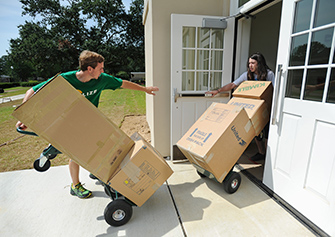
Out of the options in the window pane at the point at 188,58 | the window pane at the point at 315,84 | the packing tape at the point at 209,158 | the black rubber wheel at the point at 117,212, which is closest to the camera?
the window pane at the point at 315,84

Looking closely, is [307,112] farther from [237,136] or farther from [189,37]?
[189,37]

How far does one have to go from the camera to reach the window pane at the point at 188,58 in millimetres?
2742

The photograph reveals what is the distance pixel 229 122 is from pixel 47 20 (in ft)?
69.1

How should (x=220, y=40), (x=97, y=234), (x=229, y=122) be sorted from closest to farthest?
(x=97, y=234) → (x=229, y=122) → (x=220, y=40)

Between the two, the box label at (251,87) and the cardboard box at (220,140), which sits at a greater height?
the box label at (251,87)

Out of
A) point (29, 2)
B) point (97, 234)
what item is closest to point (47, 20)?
point (29, 2)

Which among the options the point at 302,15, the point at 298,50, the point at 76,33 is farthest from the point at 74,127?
the point at 76,33

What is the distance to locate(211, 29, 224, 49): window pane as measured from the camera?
9.00 feet

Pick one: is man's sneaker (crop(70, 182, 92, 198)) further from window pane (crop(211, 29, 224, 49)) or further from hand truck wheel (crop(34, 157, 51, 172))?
window pane (crop(211, 29, 224, 49))

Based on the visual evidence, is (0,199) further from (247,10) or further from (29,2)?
(29,2)

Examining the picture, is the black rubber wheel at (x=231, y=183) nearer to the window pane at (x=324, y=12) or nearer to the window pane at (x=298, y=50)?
the window pane at (x=298, y=50)

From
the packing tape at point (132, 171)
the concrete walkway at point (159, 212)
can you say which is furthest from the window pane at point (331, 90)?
the packing tape at point (132, 171)

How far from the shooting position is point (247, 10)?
7.77 ft

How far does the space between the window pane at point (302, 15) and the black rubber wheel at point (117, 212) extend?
2296 mm
